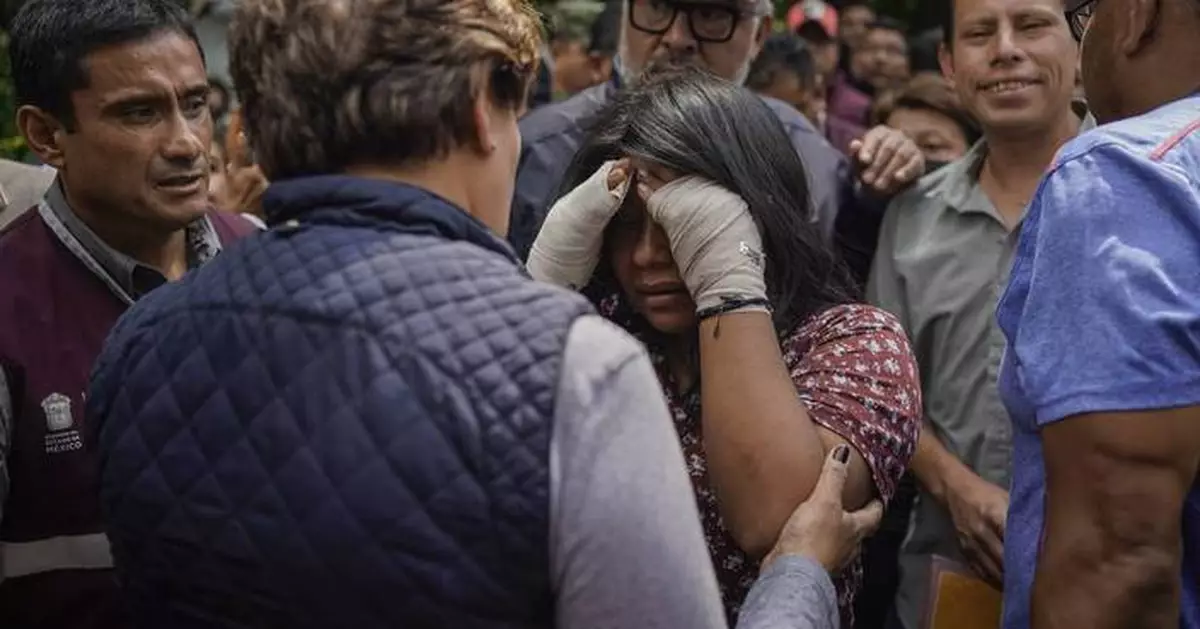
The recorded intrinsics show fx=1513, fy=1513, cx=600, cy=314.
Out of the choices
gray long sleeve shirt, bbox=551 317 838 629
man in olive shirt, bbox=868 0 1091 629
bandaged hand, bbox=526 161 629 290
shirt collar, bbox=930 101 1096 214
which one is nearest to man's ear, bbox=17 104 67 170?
bandaged hand, bbox=526 161 629 290

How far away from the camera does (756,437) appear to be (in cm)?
233

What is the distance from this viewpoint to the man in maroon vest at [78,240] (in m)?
2.41

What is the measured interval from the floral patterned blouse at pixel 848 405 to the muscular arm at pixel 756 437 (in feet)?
0.16

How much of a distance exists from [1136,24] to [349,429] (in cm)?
124

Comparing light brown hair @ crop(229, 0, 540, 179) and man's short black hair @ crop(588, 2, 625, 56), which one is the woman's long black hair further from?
man's short black hair @ crop(588, 2, 625, 56)

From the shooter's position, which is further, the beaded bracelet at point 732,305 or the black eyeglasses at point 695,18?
the black eyeglasses at point 695,18

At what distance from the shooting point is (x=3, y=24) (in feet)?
22.7

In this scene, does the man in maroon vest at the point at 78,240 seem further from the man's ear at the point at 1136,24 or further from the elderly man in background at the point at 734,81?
the man's ear at the point at 1136,24

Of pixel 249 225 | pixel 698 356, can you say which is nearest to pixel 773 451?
pixel 698 356

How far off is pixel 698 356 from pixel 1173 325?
0.93 meters

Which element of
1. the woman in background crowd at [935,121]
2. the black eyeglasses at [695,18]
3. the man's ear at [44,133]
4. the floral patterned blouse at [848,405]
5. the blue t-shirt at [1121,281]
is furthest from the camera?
the woman in background crowd at [935,121]

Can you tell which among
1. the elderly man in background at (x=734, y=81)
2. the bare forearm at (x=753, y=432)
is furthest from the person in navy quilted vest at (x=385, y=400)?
Result: the elderly man in background at (x=734, y=81)

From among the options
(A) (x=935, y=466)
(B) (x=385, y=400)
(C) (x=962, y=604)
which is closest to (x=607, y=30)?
(A) (x=935, y=466)

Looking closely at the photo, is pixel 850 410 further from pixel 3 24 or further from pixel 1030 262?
pixel 3 24
